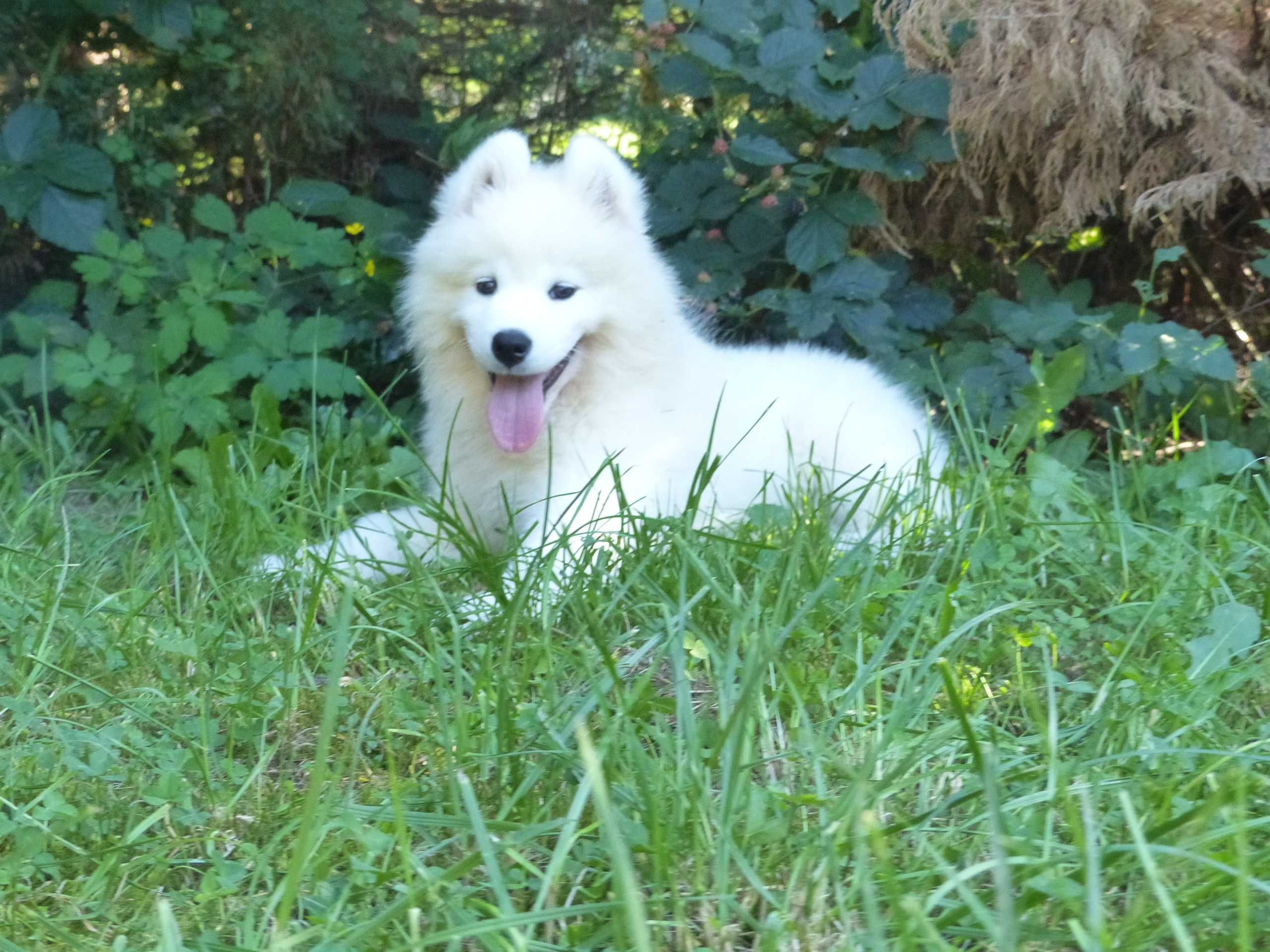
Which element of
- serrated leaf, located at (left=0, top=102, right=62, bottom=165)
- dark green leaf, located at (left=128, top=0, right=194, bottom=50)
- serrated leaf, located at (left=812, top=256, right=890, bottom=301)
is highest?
dark green leaf, located at (left=128, top=0, right=194, bottom=50)

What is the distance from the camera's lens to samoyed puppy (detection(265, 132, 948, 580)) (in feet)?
9.06

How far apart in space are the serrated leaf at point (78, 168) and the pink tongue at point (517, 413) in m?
1.60

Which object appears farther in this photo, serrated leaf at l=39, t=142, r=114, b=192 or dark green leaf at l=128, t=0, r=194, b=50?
serrated leaf at l=39, t=142, r=114, b=192

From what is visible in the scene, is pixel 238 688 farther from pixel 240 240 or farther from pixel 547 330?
pixel 240 240

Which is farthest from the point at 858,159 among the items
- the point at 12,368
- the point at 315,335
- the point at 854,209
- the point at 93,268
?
the point at 12,368

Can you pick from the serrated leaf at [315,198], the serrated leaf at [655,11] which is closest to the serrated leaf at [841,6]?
the serrated leaf at [655,11]

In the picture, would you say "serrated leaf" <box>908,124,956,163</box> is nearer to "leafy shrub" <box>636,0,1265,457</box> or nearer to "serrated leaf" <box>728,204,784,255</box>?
"leafy shrub" <box>636,0,1265,457</box>

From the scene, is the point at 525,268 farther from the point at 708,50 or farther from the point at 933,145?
the point at 933,145

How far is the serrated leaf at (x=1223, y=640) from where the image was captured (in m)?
1.94

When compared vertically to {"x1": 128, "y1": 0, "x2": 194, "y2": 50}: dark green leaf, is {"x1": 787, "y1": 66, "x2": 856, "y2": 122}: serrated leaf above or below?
below

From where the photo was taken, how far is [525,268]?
9.09ft

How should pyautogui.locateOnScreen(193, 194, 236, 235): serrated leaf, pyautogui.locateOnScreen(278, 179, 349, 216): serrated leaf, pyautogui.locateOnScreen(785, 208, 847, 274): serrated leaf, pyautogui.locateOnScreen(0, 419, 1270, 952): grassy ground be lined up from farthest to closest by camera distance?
pyautogui.locateOnScreen(278, 179, 349, 216): serrated leaf < pyautogui.locateOnScreen(193, 194, 236, 235): serrated leaf < pyautogui.locateOnScreen(785, 208, 847, 274): serrated leaf < pyautogui.locateOnScreen(0, 419, 1270, 952): grassy ground

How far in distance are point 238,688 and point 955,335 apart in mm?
2535

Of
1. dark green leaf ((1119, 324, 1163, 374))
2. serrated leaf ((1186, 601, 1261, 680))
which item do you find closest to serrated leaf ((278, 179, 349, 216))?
dark green leaf ((1119, 324, 1163, 374))
